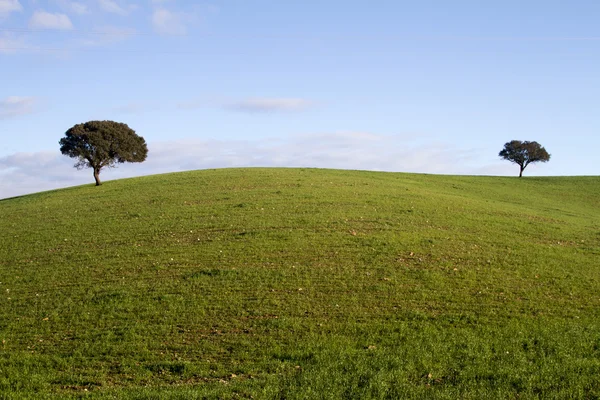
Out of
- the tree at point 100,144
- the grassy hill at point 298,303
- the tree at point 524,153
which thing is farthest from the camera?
the tree at point 524,153

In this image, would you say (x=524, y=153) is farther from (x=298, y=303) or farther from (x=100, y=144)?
(x=298, y=303)

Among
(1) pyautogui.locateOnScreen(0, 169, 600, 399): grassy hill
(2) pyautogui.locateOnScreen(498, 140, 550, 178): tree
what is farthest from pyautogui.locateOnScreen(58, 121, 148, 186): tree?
(2) pyautogui.locateOnScreen(498, 140, 550, 178): tree

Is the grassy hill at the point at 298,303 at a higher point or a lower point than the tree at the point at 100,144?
lower

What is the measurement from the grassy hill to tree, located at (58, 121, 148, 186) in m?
20.1

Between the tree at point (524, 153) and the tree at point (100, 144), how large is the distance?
57967mm

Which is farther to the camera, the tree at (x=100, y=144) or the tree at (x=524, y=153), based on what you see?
the tree at (x=524, y=153)

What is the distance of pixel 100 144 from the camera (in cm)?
5541

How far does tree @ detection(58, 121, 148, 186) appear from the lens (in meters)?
55.2

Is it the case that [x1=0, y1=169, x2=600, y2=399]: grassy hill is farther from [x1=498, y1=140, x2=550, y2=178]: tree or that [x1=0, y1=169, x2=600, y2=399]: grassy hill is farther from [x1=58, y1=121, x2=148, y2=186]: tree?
[x1=498, y1=140, x2=550, y2=178]: tree

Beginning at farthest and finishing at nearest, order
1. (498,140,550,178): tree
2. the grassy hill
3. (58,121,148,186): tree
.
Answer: (498,140,550,178): tree → (58,121,148,186): tree → the grassy hill

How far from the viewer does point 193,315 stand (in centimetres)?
1714

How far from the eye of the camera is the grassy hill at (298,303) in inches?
496

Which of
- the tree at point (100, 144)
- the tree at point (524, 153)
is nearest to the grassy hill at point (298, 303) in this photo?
the tree at point (100, 144)

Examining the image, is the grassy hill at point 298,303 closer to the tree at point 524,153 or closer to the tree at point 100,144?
the tree at point 100,144
